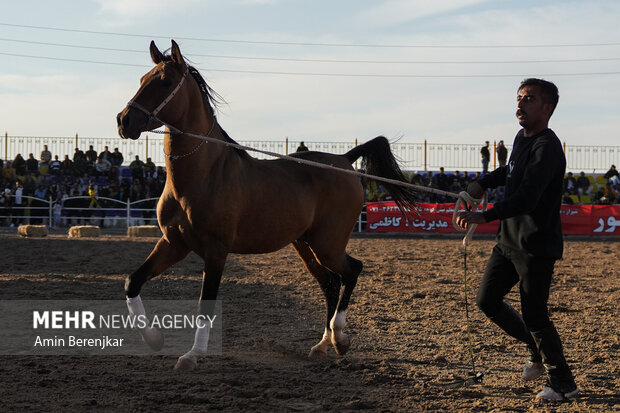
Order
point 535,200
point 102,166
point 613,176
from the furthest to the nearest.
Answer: point 613,176
point 102,166
point 535,200

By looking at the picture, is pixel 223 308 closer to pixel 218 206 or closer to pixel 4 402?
pixel 218 206

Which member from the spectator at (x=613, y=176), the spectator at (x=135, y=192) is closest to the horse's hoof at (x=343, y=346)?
the spectator at (x=135, y=192)

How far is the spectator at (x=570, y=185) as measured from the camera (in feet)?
93.5

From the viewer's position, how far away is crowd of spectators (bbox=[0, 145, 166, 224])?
24.0 m

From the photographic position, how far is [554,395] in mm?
5020

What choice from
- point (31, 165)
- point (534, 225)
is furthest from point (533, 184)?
point (31, 165)

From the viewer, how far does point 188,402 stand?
16.0 ft

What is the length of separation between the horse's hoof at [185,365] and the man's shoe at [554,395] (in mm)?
2517

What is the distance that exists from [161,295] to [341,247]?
12.1 feet

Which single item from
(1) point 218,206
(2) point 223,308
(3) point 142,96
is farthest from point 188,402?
(2) point 223,308

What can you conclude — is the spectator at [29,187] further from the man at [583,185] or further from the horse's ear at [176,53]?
the horse's ear at [176,53]

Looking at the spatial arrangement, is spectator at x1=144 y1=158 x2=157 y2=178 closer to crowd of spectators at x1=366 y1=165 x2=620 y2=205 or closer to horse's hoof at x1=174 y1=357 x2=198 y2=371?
crowd of spectators at x1=366 y1=165 x2=620 y2=205

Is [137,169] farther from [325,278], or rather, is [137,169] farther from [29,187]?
[325,278]

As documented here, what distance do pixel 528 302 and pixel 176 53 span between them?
3312 mm
